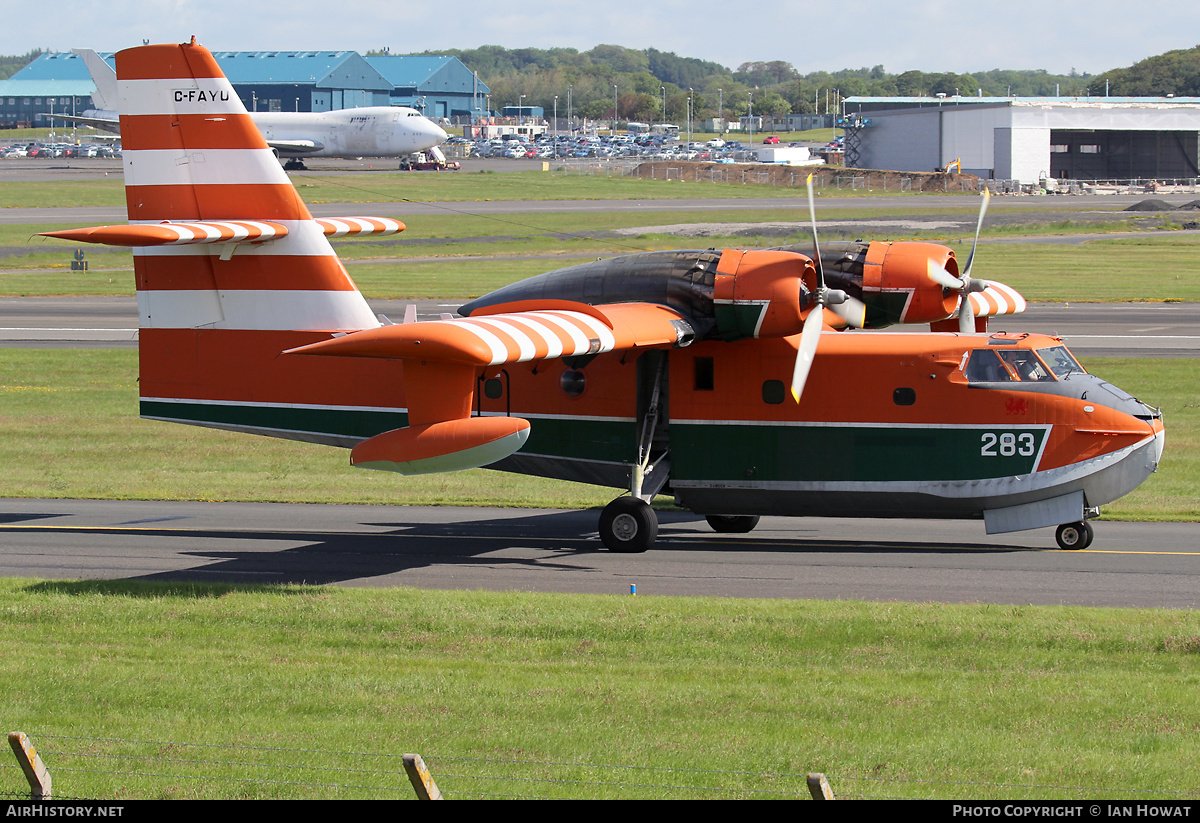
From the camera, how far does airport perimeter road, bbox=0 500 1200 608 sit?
1672 cm

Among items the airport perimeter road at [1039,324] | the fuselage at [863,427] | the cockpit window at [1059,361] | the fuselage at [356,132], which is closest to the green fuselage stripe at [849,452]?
the fuselage at [863,427]

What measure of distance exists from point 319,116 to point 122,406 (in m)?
84.2

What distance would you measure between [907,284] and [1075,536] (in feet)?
14.5

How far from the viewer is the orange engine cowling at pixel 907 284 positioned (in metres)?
18.8

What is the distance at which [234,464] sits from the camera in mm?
27094

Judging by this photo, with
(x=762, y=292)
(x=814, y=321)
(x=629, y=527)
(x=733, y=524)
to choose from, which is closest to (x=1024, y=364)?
(x=814, y=321)

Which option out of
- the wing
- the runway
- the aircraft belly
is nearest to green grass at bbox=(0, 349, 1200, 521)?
the runway

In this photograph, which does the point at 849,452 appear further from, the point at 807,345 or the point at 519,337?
the point at 519,337

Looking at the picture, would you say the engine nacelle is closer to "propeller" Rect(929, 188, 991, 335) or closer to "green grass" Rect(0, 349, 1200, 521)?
"propeller" Rect(929, 188, 991, 335)

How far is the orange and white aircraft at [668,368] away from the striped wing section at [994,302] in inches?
2.9

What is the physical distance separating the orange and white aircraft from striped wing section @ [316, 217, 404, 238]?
0.04 metres

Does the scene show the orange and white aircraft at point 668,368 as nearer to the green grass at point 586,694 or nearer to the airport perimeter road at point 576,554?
the airport perimeter road at point 576,554
